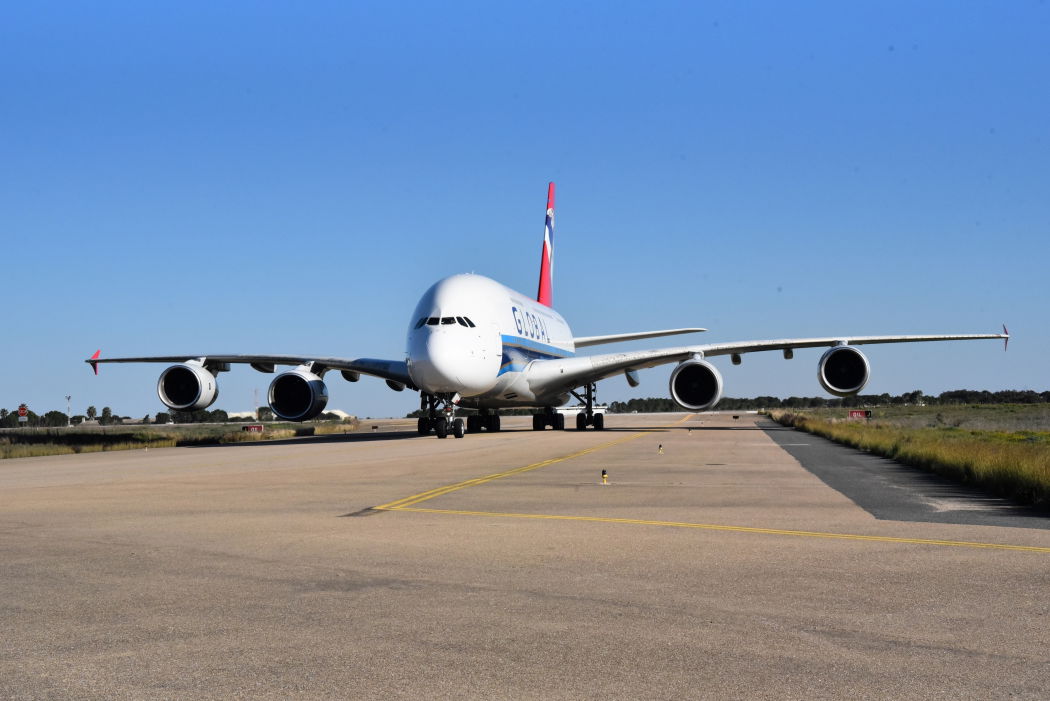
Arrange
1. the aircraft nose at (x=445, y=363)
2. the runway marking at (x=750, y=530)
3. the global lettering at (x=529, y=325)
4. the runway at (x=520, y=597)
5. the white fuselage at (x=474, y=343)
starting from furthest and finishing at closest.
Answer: the global lettering at (x=529, y=325)
the white fuselage at (x=474, y=343)
the aircraft nose at (x=445, y=363)
the runway marking at (x=750, y=530)
the runway at (x=520, y=597)

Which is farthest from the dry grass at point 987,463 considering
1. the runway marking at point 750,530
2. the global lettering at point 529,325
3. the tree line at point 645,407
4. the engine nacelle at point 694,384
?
the tree line at point 645,407

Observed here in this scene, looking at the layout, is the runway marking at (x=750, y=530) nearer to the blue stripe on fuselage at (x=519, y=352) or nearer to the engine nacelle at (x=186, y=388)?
the blue stripe on fuselage at (x=519, y=352)

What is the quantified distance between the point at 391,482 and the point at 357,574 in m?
9.05

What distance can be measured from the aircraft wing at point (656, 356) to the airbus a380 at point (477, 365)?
0.04 m

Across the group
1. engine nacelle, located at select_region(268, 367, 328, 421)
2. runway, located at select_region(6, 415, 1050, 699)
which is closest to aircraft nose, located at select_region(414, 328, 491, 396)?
engine nacelle, located at select_region(268, 367, 328, 421)

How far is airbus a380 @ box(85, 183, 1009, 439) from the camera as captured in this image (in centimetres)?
3206

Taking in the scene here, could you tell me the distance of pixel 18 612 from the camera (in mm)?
6383

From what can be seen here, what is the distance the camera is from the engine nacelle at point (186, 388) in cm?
3494

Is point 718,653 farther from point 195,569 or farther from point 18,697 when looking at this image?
point 195,569

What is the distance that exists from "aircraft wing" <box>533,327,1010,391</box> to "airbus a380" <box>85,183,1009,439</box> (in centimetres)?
4

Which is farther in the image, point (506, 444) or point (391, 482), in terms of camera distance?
point (506, 444)

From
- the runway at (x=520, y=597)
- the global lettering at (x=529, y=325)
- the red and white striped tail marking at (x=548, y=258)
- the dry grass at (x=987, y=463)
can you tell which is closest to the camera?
the runway at (x=520, y=597)

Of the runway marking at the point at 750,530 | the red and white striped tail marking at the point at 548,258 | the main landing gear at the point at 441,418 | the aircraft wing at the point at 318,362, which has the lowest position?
the runway marking at the point at 750,530

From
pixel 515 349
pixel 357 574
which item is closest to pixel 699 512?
pixel 357 574
